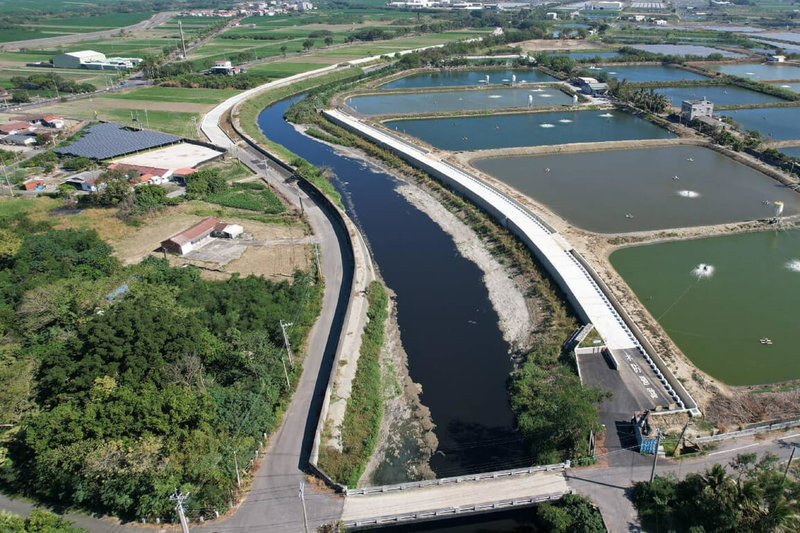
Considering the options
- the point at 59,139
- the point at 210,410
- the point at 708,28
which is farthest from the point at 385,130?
the point at 708,28

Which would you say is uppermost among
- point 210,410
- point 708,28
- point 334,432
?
point 708,28

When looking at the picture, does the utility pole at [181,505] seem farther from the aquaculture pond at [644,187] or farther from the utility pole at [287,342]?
the aquaculture pond at [644,187]

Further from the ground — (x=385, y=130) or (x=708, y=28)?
(x=708, y=28)

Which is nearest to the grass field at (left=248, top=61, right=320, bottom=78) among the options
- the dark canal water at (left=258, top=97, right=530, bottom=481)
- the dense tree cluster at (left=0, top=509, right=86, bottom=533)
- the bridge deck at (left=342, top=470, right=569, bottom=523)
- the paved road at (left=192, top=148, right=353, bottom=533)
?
the dark canal water at (left=258, top=97, right=530, bottom=481)

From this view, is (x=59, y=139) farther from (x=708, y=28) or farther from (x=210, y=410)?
(x=708, y=28)

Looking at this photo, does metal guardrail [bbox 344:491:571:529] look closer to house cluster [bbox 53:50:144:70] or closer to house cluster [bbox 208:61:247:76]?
house cluster [bbox 208:61:247:76]

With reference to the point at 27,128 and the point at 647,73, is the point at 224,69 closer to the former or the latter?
the point at 27,128
